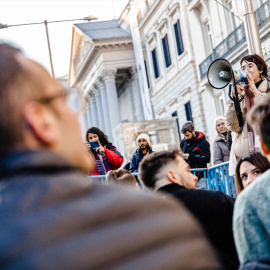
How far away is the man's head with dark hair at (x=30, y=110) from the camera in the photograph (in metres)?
1.38

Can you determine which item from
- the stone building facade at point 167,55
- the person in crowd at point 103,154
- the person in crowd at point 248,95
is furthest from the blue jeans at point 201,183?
the stone building facade at point 167,55

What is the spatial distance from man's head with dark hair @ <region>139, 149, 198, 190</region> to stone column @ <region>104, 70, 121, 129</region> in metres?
44.3

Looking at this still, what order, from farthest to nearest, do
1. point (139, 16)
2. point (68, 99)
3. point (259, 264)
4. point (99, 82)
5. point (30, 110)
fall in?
point (99, 82), point (139, 16), point (259, 264), point (68, 99), point (30, 110)

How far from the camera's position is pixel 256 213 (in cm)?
266

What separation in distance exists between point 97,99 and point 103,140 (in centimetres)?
4655

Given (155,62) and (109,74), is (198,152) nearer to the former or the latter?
(155,62)

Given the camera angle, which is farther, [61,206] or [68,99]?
[68,99]

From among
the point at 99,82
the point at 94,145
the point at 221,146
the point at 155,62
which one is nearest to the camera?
the point at 94,145

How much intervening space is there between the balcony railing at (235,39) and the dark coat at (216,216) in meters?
19.1

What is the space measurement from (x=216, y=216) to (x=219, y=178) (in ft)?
20.1

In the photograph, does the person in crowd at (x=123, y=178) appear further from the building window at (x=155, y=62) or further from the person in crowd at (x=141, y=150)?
the building window at (x=155, y=62)

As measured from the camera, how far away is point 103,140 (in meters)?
9.88

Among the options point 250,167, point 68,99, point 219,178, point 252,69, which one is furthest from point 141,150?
point 68,99

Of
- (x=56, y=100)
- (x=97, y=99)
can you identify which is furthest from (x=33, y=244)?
(x=97, y=99)
